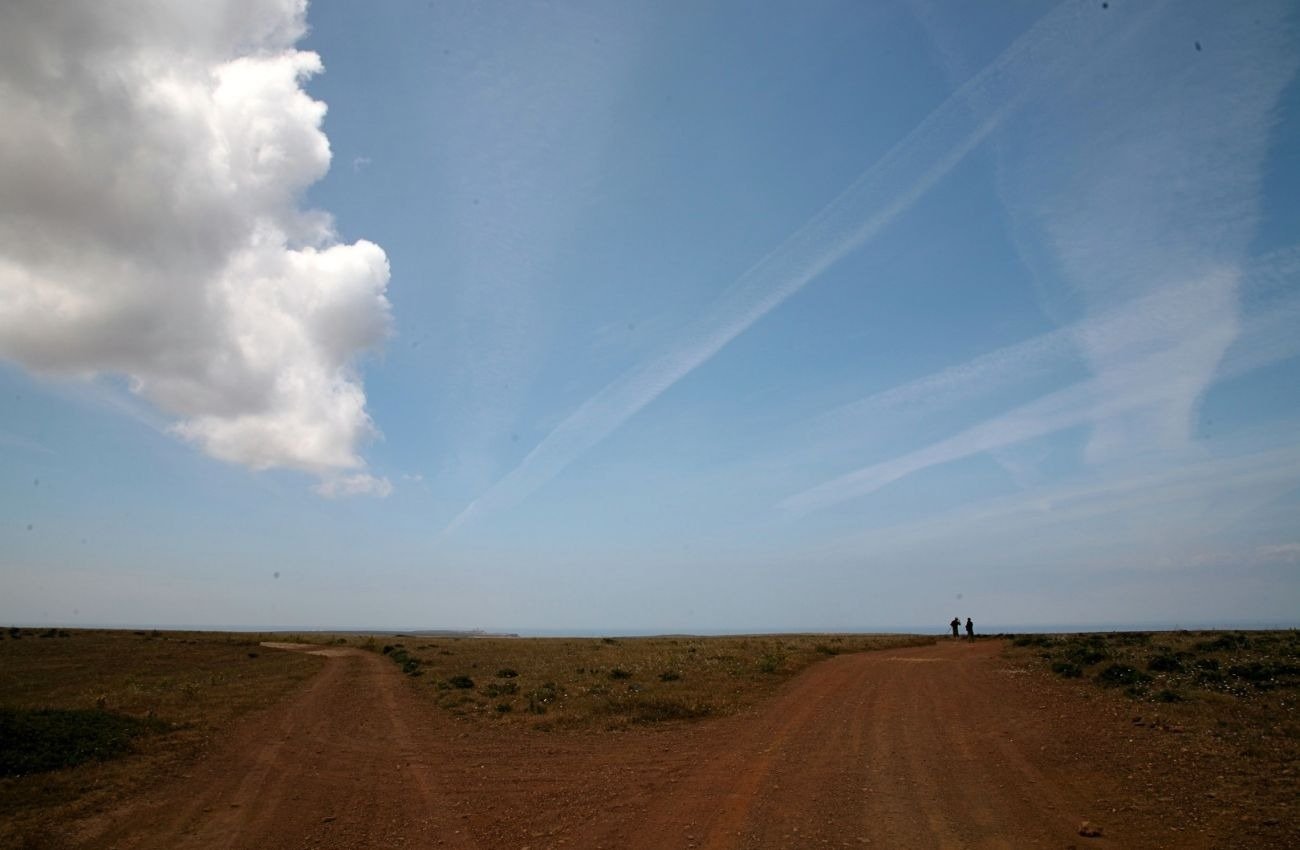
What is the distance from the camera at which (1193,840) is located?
32.3ft

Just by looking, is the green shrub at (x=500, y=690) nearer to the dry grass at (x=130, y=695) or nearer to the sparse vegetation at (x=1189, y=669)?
the dry grass at (x=130, y=695)

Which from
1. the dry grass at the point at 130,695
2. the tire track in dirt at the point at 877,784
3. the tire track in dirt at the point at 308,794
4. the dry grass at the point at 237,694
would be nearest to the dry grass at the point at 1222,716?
A: the tire track in dirt at the point at 877,784

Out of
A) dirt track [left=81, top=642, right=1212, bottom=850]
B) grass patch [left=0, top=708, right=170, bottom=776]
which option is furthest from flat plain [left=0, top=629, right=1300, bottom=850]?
grass patch [left=0, top=708, right=170, bottom=776]

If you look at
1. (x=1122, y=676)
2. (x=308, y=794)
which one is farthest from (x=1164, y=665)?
(x=308, y=794)

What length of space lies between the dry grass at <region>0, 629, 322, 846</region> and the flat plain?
119 millimetres

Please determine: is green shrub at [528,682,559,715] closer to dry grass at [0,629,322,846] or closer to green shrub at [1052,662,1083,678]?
dry grass at [0,629,322,846]

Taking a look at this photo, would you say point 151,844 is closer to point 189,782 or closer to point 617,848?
point 189,782

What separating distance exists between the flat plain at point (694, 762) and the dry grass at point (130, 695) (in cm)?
12

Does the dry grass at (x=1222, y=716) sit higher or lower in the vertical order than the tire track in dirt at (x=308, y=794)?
higher

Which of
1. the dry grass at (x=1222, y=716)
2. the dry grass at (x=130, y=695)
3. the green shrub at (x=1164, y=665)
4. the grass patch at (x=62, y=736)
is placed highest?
the green shrub at (x=1164, y=665)

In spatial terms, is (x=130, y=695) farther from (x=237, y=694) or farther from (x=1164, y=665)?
(x=1164, y=665)

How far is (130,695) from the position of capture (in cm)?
2503

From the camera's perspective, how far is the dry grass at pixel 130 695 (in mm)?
13719

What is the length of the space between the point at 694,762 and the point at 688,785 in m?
1.89
